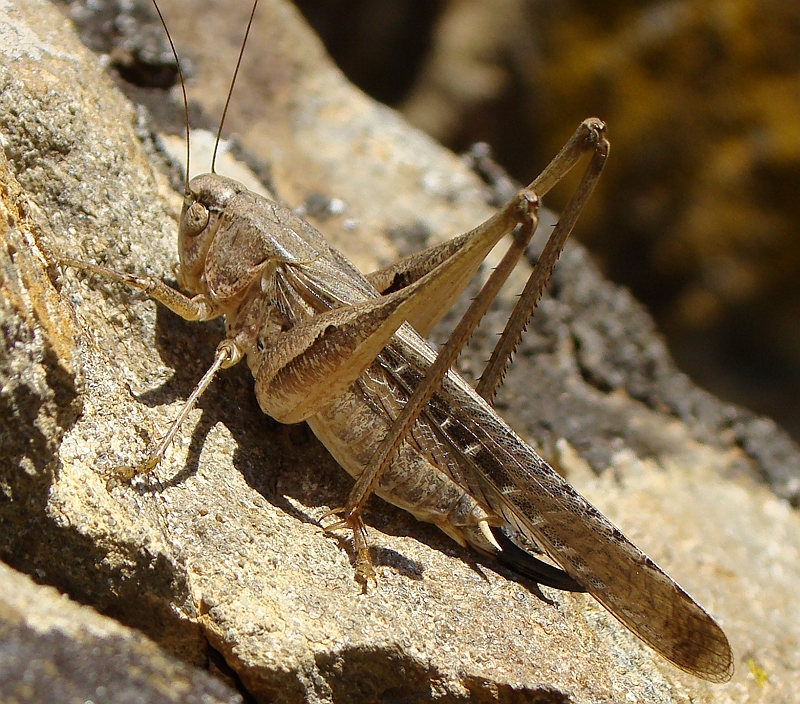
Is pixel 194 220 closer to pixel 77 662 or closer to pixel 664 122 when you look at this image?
pixel 77 662

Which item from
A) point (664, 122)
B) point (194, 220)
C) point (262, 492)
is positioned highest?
point (664, 122)

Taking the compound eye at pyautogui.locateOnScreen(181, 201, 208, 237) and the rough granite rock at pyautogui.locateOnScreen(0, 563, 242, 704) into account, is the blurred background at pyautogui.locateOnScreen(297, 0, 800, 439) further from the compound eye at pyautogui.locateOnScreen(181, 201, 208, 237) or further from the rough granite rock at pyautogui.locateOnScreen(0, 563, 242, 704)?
the rough granite rock at pyautogui.locateOnScreen(0, 563, 242, 704)

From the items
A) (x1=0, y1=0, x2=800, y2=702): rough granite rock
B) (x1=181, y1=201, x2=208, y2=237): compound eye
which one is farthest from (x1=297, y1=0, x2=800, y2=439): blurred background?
(x1=181, y1=201, x2=208, y2=237): compound eye

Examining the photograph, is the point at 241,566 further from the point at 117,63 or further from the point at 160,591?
the point at 117,63

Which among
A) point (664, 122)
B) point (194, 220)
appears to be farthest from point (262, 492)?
point (664, 122)

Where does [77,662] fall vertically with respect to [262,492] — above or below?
below

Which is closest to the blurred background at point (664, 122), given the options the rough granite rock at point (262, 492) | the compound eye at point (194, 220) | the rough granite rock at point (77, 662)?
the rough granite rock at point (262, 492)
